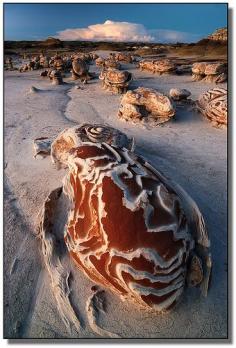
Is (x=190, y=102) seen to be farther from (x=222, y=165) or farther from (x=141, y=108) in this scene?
(x=222, y=165)

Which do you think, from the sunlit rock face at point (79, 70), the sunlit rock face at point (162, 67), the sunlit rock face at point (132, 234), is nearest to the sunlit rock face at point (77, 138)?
the sunlit rock face at point (132, 234)

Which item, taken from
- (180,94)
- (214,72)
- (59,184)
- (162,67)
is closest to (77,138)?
(59,184)

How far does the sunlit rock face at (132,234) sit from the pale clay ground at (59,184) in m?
0.14

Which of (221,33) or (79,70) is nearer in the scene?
(221,33)

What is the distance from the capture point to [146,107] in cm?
432

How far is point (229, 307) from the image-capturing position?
1833 mm

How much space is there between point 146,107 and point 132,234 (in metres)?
2.98

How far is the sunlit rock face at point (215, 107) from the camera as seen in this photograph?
3994 mm

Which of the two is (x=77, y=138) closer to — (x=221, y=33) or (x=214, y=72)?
(x=214, y=72)

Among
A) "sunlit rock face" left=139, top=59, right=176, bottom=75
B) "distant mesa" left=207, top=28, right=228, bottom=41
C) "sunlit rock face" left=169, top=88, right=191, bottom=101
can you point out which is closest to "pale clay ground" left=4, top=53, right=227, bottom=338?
"sunlit rock face" left=169, top=88, right=191, bottom=101

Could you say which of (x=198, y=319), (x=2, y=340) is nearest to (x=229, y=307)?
(x=198, y=319)

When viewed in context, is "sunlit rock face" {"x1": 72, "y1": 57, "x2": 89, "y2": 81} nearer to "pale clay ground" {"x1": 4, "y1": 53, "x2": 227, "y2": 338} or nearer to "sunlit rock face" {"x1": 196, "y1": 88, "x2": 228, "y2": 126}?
"pale clay ground" {"x1": 4, "y1": 53, "x2": 227, "y2": 338}

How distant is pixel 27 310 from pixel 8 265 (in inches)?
13.1

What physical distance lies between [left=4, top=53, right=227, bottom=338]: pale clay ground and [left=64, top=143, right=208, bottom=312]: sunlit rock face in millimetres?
139
